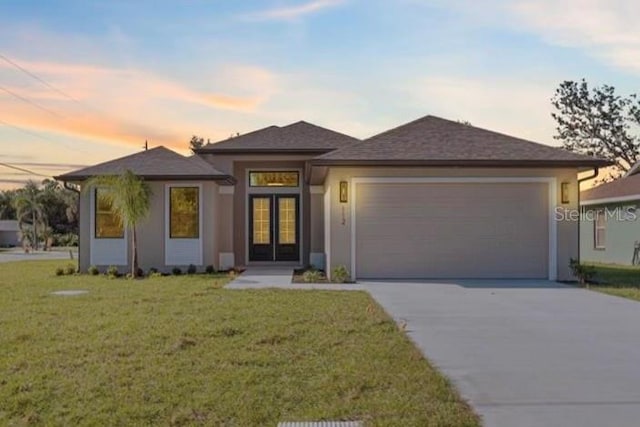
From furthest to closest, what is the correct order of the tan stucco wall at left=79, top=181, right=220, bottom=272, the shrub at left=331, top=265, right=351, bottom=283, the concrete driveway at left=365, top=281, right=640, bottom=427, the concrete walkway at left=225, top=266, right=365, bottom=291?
the tan stucco wall at left=79, top=181, right=220, bottom=272 < the shrub at left=331, top=265, right=351, bottom=283 < the concrete walkway at left=225, top=266, right=365, bottom=291 < the concrete driveway at left=365, top=281, right=640, bottom=427

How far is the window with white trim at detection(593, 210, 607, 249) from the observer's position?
24500 mm

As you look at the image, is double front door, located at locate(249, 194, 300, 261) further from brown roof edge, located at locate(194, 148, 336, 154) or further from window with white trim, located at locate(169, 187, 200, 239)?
window with white trim, located at locate(169, 187, 200, 239)

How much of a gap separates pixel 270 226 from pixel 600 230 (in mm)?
13336

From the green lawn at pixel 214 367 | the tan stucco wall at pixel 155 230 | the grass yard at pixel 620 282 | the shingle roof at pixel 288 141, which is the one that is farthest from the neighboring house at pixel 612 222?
the green lawn at pixel 214 367

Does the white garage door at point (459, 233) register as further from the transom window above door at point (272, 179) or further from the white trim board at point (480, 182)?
the transom window above door at point (272, 179)

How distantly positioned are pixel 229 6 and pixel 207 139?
38.0 meters

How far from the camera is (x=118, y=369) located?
605 centimetres

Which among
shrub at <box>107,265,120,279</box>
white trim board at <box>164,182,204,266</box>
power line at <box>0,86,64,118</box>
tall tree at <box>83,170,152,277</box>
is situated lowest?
shrub at <box>107,265,120,279</box>

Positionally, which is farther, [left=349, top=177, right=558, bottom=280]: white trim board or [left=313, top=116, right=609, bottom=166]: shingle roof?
[left=349, top=177, right=558, bottom=280]: white trim board

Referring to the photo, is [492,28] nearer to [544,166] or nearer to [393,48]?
[393,48]

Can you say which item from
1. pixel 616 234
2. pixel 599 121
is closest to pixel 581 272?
pixel 616 234

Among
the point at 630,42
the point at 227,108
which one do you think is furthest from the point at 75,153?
the point at 630,42

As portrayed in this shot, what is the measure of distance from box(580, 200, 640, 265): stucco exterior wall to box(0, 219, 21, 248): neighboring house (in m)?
42.3

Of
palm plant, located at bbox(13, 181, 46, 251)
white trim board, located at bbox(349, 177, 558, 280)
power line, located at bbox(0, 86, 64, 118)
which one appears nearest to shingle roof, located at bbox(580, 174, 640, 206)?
white trim board, located at bbox(349, 177, 558, 280)
